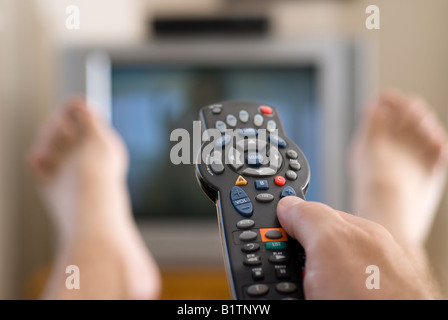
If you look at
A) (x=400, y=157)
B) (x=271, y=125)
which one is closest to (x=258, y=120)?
(x=271, y=125)

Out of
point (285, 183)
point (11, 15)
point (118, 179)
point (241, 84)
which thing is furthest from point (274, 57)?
point (285, 183)

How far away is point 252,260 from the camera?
0.27 metres

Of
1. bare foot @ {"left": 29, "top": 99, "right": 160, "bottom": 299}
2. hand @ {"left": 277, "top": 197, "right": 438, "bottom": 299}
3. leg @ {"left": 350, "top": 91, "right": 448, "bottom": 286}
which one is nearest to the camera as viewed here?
hand @ {"left": 277, "top": 197, "right": 438, "bottom": 299}

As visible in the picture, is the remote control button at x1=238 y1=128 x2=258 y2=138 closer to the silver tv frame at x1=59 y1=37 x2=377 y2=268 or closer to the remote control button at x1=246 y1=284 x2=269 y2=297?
the remote control button at x1=246 y1=284 x2=269 y2=297

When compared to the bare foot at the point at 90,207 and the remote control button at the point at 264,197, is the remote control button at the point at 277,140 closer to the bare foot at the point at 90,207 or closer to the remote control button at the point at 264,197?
the remote control button at the point at 264,197

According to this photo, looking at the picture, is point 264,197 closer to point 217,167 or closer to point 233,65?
point 217,167

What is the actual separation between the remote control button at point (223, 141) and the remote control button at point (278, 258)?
0.08m

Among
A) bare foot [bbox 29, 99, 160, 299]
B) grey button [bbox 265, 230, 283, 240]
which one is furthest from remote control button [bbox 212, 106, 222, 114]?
bare foot [bbox 29, 99, 160, 299]

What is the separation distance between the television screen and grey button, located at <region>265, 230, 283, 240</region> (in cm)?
69

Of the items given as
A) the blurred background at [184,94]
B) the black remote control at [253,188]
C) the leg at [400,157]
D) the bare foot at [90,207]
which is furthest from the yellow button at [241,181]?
the blurred background at [184,94]

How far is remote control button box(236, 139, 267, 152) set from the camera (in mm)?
303

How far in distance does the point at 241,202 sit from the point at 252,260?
0.04 meters

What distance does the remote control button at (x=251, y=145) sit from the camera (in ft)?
0.99

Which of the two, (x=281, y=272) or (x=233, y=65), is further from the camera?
(x=233, y=65)
